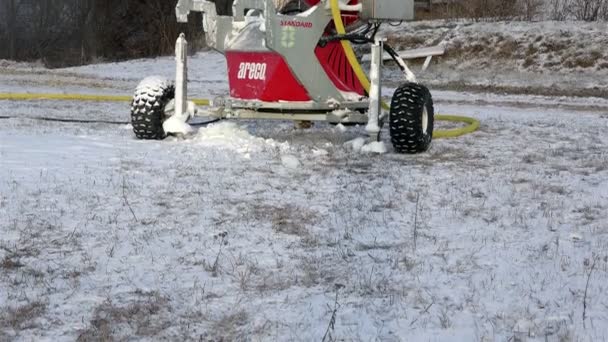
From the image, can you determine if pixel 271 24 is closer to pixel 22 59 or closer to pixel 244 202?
pixel 244 202

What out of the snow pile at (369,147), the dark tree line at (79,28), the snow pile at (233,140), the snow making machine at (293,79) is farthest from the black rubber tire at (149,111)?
the dark tree line at (79,28)

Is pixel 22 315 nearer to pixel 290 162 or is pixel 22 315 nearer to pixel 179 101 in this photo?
pixel 290 162

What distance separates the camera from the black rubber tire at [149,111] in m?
8.13

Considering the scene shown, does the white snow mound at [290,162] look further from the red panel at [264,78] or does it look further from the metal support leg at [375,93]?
the red panel at [264,78]

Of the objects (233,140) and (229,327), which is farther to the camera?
(233,140)

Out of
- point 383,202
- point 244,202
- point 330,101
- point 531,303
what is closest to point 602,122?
point 330,101

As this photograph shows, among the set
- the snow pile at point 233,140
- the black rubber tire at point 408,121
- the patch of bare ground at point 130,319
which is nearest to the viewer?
the patch of bare ground at point 130,319

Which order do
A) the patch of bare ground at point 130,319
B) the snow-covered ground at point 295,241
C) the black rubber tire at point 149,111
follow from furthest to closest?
1. the black rubber tire at point 149,111
2. the snow-covered ground at point 295,241
3. the patch of bare ground at point 130,319

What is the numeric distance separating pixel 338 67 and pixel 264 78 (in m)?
1.05

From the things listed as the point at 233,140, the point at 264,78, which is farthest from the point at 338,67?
the point at 233,140

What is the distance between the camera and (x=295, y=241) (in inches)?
183

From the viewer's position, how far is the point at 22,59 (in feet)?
147

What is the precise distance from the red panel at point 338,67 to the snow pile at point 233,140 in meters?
1.01

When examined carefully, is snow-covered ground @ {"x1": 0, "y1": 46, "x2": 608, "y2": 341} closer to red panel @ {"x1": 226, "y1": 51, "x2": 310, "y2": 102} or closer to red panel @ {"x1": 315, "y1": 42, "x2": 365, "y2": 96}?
red panel @ {"x1": 226, "y1": 51, "x2": 310, "y2": 102}
